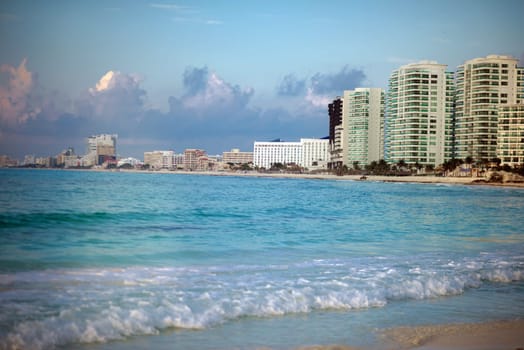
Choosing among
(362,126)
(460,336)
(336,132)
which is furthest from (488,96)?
(460,336)

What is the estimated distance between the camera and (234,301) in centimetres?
687

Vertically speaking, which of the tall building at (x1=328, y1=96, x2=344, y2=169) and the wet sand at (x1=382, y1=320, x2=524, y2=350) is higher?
the tall building at (x1=328, y1=96, x2=344, y2=169)

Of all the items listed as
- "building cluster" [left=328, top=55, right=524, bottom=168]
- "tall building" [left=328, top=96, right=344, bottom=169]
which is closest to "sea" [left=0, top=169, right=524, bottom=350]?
"building cluster" [left=328, top=55, right=524, bottom=168]

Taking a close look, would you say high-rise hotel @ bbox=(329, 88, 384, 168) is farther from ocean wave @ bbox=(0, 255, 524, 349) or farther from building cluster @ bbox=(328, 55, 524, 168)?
ocean wave @ bbox=(0, 255, 524, 349)

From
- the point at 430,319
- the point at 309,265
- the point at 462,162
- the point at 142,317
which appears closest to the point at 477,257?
the point at 309,265

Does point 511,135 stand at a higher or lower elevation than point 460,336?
higher

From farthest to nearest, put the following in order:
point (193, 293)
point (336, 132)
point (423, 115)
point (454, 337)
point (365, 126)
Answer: point (336, 132), point (365, 126), point (423, 115), point (193, 293), point (454, 337)

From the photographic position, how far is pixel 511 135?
352 feet

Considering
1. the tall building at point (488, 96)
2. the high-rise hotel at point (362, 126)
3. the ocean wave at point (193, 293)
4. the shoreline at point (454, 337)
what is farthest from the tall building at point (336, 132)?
the shoreline at point (454, 337)

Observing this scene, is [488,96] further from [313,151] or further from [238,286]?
[238,286]

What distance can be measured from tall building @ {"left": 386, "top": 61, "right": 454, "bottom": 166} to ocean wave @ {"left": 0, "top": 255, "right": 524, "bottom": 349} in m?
115

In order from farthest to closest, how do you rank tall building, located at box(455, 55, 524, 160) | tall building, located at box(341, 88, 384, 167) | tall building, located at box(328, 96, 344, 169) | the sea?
tall building, located at box(328, 96, 344, 169) → tall building, located at box(341, 88, 384, 167) → tall building, located at box(455, 55, 524, 160) → the sea

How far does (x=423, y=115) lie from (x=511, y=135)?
19.9 m

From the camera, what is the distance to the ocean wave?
18.9 ft
